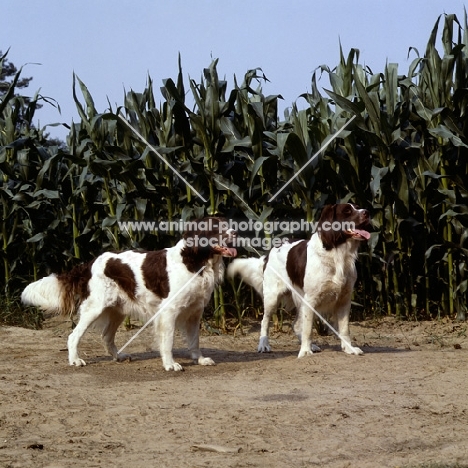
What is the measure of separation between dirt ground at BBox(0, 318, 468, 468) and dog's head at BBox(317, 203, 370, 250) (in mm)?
1142

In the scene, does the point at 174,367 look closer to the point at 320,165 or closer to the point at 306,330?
the point at 306,330

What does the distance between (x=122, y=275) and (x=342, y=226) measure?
7.43ft

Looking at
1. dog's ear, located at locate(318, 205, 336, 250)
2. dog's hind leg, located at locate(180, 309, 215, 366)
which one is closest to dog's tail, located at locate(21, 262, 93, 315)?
dog's hind leg, located at locate(180, 309, 215, 366)

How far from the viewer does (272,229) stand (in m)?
10.6

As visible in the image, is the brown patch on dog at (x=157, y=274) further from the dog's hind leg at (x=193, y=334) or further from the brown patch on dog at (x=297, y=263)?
the brown patch on dog at (x=297, y=263)

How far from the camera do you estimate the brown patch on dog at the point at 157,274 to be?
820 centimetres

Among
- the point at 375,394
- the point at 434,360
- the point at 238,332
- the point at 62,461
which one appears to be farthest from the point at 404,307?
the point at 62,461

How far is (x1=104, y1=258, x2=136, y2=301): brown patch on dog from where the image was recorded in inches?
330

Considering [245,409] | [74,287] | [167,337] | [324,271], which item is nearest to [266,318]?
[324,271]

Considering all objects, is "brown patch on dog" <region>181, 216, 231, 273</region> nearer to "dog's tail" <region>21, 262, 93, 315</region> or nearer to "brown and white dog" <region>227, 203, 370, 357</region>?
"brown and white dog" <region>227, 203, 370, 357</region>

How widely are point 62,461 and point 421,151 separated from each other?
6.73m

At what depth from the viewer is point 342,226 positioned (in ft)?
26.6

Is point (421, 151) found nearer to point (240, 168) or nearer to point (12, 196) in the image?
point (240, 168)

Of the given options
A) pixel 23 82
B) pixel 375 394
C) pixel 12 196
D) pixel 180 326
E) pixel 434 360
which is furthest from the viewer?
pixel 23 82
